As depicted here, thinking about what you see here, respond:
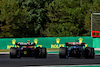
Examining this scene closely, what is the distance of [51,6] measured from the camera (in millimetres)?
66062

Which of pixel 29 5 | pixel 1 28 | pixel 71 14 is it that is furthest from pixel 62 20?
pixel 1 28

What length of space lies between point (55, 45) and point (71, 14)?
24823 millimetres

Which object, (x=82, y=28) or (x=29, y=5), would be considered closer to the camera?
(x=82, y=28)

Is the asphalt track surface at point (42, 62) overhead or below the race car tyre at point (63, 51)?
below

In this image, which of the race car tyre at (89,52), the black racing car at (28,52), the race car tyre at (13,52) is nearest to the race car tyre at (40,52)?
the black racing car at (28,52)

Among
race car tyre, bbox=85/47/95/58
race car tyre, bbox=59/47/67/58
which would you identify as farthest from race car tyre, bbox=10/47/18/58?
race car tyre, bbox=85/47/95/58

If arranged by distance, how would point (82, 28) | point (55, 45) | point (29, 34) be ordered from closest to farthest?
point (55, 45) → point (82, 28) → point (29, 34)

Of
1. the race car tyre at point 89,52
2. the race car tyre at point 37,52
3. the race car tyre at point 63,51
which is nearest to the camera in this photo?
the race car tyre at point 63,51

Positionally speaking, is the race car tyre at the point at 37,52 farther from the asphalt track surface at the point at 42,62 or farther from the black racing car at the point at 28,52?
the asphalt track surface at the point at 42,62

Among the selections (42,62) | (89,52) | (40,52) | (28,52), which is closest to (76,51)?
(89,52)

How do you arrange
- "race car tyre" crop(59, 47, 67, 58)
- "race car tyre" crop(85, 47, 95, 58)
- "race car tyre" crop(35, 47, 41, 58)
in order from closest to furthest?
"race car tyre" crop(59, 47, 67, 58) → "race car tyre" crop(35, 47, 41, 58) → "race car tyre" crop(85, 47, 95, 58)

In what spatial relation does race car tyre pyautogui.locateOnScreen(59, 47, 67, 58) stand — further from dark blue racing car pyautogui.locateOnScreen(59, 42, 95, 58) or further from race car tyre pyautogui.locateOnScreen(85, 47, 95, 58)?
race car tyre pyautogui.locateOnScreen(85, 47, 95, 58)

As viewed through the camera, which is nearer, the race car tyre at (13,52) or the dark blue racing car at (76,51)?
the race car tyre at (13,52)

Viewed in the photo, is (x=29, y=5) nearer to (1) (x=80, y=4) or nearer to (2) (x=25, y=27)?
(2) (x=25, y=27)
